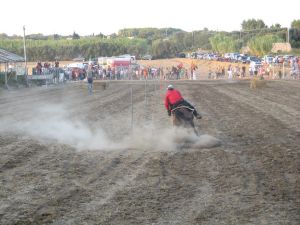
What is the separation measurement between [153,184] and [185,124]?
4942mm

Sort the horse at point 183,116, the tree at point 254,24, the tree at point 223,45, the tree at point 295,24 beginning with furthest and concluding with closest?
the tree at point 254,24, the tree at point 295,24, the tree at point 223,45, the horse at point 183,116

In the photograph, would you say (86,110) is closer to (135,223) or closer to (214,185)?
(214,185)

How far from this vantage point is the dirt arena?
833 centimetres

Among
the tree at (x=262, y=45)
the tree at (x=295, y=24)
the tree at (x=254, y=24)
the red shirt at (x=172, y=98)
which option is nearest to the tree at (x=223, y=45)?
the tree at (x=262, y=45)

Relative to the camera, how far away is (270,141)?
15.2 metres

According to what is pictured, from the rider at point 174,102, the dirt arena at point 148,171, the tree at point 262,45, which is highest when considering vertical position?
the tree at point 262,45

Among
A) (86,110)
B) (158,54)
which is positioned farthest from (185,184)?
(158,54)

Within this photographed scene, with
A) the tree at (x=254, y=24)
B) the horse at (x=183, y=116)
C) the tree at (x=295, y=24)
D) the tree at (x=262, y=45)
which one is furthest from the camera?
the tree at (x=254, y=24)

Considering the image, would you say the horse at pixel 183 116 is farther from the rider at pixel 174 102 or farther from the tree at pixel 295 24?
the tree at pixel 295 24

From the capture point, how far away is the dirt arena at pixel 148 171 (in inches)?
328

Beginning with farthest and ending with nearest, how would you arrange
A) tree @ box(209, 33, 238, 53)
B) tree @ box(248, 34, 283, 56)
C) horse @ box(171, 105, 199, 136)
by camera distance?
tree @ box(209, 33, 238, 53), tree @ box(248, 34, 283, 56), horse @ box(171, 105, 199, 136)

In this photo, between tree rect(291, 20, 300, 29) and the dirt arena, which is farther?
tree rect(291, 20, 300, 29)

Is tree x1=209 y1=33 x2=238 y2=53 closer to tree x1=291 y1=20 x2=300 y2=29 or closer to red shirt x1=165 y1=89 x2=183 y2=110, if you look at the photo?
tree x1=291 y1=20 x2=300 y2=29

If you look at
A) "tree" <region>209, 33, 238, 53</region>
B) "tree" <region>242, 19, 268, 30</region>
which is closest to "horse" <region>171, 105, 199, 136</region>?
"tree" <region>209, 33, 238, 53</region>
